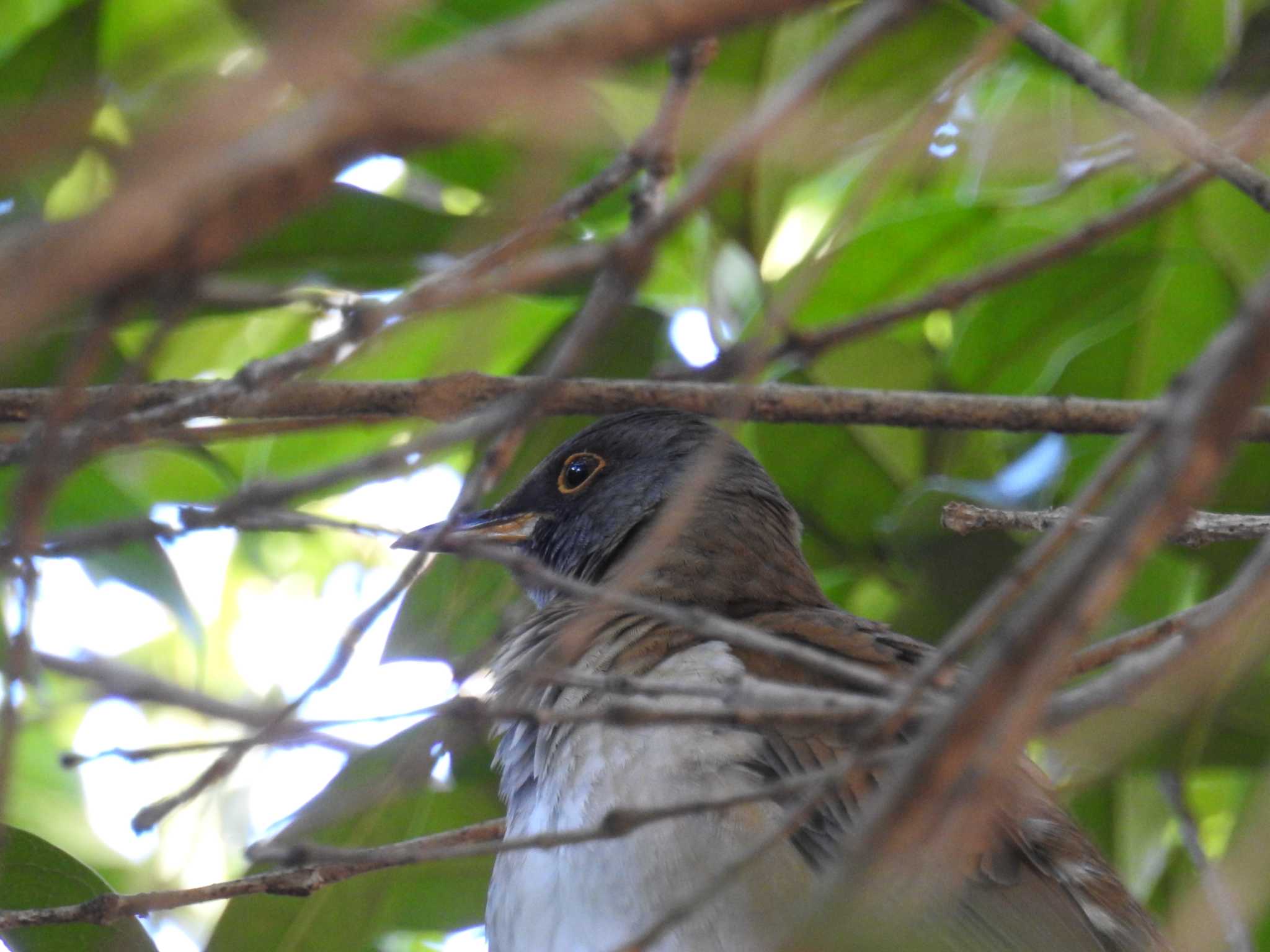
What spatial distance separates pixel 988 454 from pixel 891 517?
569 mm

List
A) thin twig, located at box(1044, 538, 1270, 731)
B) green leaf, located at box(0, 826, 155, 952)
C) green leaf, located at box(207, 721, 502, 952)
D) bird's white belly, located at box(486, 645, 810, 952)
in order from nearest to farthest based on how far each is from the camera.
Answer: thin twig, located at box(1044, 538, 1270, 731), bird's white belly, located at box(486, 645, 810, 952), green leaf, located at box(0, 826, 155, 952), green leaf, located at box(207, 721, 502, 952)

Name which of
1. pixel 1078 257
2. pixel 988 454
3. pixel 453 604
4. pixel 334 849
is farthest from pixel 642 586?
pixel 334 849

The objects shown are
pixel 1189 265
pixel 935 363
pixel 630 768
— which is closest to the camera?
pixel 630 768

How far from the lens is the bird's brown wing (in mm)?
2676

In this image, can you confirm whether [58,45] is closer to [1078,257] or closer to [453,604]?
[453,604]

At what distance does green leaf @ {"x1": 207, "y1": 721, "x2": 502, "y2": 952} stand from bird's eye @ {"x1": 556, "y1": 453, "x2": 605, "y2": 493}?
84 centimetres

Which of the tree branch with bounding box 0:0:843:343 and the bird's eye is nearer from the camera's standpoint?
the tree branch with bounding box 0:0:843:343

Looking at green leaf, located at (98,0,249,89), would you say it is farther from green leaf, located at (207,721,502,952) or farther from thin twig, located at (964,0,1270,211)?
thin twig, located at (964,0,1270,211)

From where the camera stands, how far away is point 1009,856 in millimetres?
2771

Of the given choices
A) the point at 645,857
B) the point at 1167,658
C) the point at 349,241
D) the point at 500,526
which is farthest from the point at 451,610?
the point at 1167,658

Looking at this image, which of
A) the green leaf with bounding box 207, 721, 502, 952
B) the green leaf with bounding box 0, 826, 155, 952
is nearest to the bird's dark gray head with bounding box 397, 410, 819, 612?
the green leaf with bounding box 207, 721, 502, 952

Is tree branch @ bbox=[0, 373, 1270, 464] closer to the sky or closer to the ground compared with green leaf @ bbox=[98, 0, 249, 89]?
closer to the ground

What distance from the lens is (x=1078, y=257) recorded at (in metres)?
3.84

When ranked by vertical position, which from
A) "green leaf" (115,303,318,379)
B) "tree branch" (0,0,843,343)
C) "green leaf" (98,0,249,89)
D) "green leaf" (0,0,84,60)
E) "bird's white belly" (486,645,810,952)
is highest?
"green leaf" (0,0,84,60)
